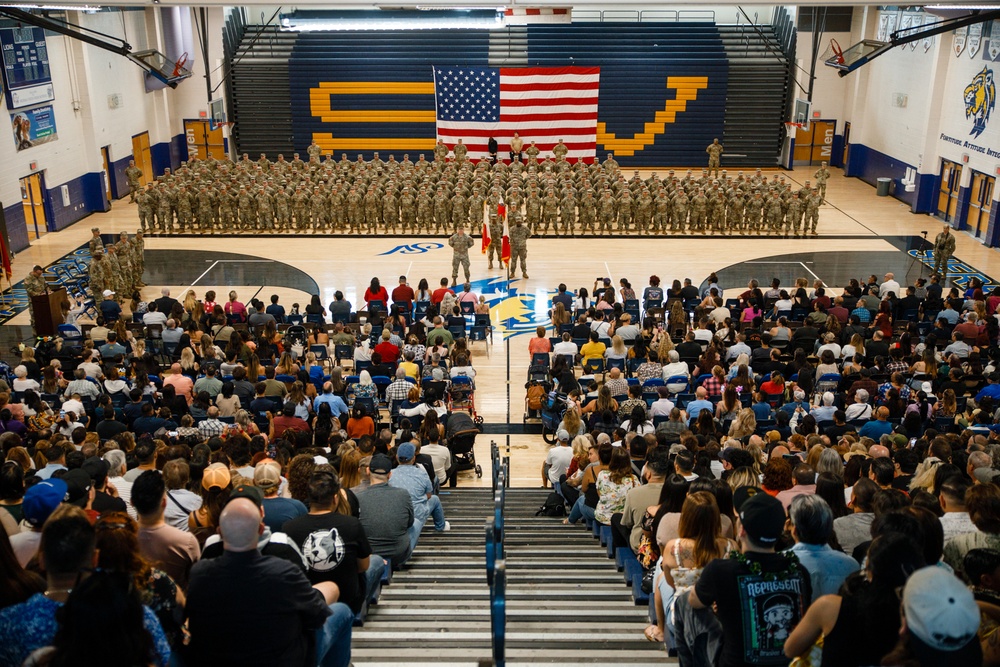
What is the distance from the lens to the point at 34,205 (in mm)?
23984

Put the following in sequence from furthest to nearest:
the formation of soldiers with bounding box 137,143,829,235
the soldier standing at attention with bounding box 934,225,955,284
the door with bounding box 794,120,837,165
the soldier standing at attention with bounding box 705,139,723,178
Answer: the door with bounding box 794,120,837,165
the soldier standing at attention with bounding box 705,139,723,178
the formation of soldiers with bounding box 137,143,829,235
the soldier standing at attention with bounding box 934,225,955,284

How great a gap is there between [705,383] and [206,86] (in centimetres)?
2691

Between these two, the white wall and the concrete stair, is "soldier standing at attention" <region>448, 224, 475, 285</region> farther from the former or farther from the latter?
the concrete stair

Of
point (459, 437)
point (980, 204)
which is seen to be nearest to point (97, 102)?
point (459, 437)

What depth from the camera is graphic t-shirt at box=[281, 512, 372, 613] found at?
4.46 m

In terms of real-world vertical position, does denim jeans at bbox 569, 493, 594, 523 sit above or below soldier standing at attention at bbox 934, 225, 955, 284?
above

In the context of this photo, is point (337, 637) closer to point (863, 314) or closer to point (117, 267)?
point (863, 314)

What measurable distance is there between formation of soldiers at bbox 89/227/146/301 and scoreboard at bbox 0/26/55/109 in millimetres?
6104

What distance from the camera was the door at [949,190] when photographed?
25.4 m

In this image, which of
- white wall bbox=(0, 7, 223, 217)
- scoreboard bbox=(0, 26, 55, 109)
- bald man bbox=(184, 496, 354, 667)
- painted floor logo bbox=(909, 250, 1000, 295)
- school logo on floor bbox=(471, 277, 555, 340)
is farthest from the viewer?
white wall bbox=(0, 7, 223, 217)

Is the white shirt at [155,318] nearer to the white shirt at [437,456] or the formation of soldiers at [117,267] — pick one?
the formation of soldiers at [117,267]

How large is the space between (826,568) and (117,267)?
16883mm

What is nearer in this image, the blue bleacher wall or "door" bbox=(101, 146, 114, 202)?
"door" bbox=(101, 146, 114, 202)

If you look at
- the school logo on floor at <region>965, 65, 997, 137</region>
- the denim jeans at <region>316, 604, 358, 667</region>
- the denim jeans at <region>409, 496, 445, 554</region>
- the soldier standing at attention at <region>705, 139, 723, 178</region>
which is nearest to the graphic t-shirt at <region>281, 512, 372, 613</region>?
the denim jeans at <region>316, 604, 358, 667</region>
